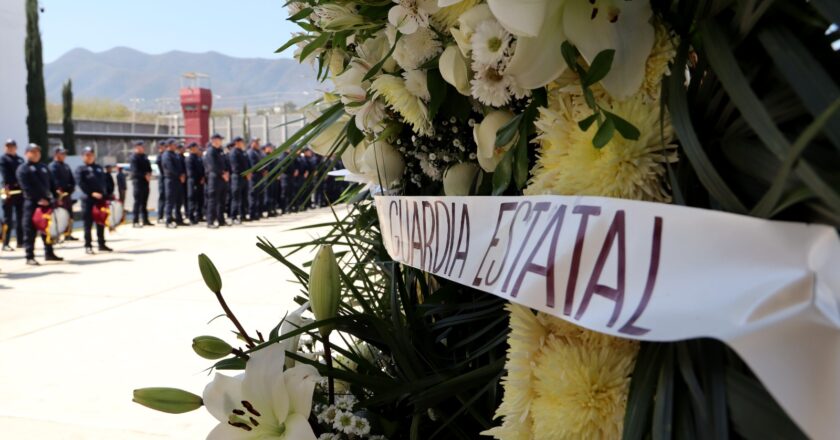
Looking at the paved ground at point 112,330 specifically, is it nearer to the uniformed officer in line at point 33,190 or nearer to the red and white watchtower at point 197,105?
the uniformed officer in line at point 33,190

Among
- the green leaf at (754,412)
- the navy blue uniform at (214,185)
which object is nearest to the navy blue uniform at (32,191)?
the navy blue uniform at (214,185)

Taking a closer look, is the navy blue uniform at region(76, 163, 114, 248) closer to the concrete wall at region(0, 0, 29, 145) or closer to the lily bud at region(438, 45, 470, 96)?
the concrete wall at region(0, 0, 29, 145)

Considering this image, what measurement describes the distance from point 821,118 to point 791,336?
0.11 metres

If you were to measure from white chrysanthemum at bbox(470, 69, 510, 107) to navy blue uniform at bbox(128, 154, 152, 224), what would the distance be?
37.8 feet

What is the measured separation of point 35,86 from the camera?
55.3 feet

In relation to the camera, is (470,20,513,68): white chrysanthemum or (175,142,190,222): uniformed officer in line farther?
(175,142,190,222): uniformed officer in line

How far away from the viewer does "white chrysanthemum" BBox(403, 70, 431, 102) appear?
77 cm

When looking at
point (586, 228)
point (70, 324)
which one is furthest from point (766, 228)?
point (70, 324)

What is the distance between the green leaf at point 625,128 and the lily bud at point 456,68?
0.21 m

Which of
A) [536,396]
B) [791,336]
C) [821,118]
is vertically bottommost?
[536,396]

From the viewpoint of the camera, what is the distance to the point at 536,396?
1.95ft

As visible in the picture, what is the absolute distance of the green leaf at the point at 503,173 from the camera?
2.27ft

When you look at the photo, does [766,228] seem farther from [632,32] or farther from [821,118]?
[632,32]

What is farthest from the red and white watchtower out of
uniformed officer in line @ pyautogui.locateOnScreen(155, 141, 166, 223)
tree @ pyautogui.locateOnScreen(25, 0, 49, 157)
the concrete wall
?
uniformed officer in line @ pyautogui.locateOnScreen(155, 141, 166, 223)
